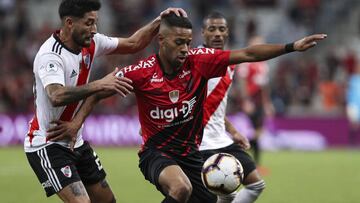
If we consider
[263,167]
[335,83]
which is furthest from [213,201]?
[335,83]

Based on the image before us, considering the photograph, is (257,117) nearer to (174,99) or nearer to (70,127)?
(174,99)

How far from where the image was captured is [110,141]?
20.8 metres

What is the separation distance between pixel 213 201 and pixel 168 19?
1.81 meters

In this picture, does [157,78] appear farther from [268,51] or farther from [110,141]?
[110,141]

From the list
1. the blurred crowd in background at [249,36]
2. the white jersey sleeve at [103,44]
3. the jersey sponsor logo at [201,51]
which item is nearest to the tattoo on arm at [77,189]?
the white jersey sleeve at [103,44]

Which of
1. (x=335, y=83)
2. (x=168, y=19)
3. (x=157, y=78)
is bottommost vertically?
(x=335, y=83)

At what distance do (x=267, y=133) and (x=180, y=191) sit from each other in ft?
44.0

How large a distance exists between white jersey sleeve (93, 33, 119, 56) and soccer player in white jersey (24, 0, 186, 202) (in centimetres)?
24

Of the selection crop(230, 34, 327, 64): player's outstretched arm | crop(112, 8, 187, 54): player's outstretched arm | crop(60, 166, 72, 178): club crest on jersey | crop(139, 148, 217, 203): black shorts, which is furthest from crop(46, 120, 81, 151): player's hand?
crop(230, 34, 327, 64): player's outstretched arm

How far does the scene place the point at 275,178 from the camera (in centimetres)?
1455

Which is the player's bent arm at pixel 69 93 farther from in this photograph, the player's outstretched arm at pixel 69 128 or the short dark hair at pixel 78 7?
the short dark hair at pixel 78 7

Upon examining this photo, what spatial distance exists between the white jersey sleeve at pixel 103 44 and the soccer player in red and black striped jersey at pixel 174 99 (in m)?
0.44

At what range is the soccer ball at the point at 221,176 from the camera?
766cm

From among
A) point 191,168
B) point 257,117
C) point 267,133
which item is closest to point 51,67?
point 191,168
